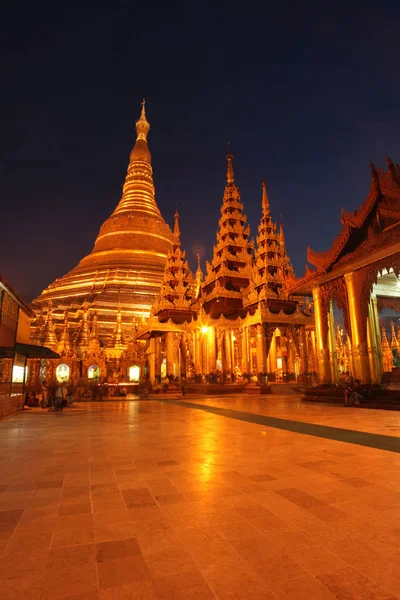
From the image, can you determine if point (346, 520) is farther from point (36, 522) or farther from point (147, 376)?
point (147, 376)

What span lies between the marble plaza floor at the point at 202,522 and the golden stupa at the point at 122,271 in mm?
32752

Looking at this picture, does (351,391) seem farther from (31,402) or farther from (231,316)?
(231,316)

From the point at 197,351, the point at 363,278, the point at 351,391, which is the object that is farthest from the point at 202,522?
the point at 197,351

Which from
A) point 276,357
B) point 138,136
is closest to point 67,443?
point 276,357

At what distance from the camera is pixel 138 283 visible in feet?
155

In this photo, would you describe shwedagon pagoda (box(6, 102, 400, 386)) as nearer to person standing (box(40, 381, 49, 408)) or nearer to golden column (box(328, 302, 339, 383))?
golden column (box(328, 302, 339, 383))

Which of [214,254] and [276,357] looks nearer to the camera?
[214,254]

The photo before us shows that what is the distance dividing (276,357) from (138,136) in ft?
167

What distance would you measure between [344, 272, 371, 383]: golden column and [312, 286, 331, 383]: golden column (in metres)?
1.60

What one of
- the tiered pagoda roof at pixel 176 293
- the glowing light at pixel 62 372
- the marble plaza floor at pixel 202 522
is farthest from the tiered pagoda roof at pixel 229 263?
the marble plaza floor at pixel 202 522

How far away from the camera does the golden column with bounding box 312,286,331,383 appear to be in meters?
16.5

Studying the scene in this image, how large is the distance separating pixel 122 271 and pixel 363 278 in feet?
122

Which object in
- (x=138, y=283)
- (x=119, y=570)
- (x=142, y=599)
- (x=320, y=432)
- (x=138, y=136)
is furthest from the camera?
(x=138, y=136)

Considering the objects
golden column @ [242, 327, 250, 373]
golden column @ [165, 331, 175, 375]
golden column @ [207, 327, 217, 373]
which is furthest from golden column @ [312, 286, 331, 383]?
golden column @ [165, 331, 175, 375]
